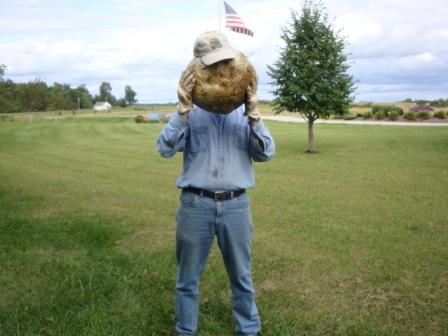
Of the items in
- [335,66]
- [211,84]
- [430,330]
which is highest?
[335,66]

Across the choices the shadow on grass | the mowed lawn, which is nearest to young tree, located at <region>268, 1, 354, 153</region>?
the mowed lawn

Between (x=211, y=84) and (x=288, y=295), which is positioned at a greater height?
(x=211, y=84)

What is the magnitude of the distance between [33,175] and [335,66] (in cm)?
1188

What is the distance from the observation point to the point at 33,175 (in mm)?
12766

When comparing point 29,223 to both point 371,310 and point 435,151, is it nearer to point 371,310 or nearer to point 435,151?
point 371,310

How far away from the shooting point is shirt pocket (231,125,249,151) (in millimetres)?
3445

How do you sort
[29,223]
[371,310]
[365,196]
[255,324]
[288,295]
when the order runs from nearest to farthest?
1. [255,324]
2. [371,310]
3. [288,295]
4. [29,223]
5. [365,196]

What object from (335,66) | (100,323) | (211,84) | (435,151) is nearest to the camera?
(211,84)

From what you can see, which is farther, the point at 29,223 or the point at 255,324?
the point at 29,223

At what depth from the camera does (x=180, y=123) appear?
129 inches

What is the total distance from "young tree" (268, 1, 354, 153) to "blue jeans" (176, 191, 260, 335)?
15.4 meters

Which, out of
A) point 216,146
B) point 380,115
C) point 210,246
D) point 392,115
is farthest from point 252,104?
point 380,115

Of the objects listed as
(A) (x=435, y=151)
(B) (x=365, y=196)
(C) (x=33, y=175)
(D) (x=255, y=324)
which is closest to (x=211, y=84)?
(D) (x=255, y=324)

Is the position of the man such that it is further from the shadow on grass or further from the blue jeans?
the shadow on grass
